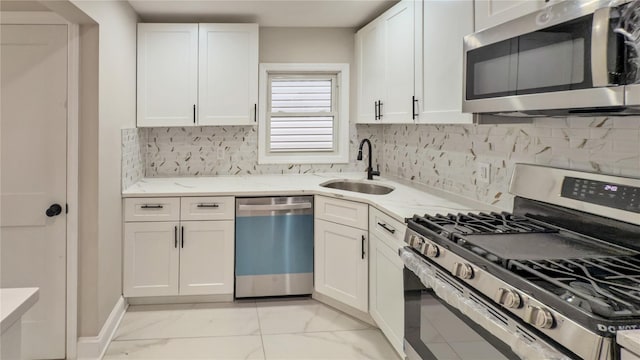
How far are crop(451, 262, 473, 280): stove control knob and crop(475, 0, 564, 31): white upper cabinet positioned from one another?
36.9 inches

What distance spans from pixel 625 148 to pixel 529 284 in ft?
2.60

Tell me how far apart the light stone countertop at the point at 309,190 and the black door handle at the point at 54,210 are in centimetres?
65

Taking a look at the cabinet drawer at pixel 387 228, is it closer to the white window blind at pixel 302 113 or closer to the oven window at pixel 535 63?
→ the oven window at pixel 535 63

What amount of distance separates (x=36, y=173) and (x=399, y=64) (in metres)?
2.36

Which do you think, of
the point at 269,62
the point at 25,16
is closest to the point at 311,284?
the point at 269,62

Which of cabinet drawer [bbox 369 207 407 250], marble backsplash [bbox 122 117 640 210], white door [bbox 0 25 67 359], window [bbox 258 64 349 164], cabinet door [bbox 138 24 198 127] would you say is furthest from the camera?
window [bbox 258 64 349 164]

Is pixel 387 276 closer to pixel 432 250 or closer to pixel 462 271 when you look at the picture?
pixel 432 250

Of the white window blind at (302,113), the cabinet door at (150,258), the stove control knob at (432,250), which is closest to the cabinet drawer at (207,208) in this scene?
the cabinet door at (150,258)

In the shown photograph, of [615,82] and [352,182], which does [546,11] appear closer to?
[615,82]

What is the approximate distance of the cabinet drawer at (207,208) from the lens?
10.8ft

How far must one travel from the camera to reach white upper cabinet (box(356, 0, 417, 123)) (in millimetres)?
2871

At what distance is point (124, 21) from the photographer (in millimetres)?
3174

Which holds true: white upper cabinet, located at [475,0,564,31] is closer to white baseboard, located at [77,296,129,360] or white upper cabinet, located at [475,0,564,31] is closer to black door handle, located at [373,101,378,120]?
black door handle, located at [373,101,378,120]

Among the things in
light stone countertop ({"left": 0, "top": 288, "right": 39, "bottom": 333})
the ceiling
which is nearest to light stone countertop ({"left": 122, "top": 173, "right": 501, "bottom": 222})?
the ceiling
